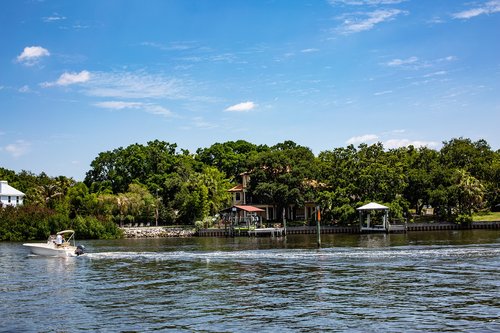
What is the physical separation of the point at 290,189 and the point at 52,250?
50.0 meters

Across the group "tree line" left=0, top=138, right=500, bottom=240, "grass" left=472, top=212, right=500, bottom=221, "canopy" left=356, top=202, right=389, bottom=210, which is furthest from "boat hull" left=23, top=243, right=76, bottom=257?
"grass" left=472, top=212, right=500, bottom=221

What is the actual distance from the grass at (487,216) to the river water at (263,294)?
50.7 meters

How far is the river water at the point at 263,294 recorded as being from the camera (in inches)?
854

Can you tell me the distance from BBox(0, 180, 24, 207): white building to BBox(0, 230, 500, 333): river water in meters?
65.1

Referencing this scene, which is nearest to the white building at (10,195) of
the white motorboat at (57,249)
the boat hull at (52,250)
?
the boat hull at (52,250)

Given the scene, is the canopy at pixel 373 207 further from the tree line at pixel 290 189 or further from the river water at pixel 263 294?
the river water at pixel 263 294

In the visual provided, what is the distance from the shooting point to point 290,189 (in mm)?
96938

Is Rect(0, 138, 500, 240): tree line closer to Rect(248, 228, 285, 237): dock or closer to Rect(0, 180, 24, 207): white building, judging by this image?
Rect(0, 180, 24, 207): white building

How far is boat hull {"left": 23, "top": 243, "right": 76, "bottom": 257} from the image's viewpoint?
53.5 metres

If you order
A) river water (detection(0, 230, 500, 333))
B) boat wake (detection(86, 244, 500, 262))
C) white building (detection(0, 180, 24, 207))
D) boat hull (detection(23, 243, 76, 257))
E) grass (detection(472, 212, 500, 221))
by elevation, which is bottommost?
river water (detection(0, 230, 500, 333))

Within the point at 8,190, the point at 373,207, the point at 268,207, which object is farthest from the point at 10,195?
the point at 373,207

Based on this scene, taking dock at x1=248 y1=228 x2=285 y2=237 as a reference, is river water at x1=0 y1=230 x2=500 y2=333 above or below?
below

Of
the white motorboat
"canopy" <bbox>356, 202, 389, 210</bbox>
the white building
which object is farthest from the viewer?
the white building

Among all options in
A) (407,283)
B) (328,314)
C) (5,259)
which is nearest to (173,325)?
(328,314)
